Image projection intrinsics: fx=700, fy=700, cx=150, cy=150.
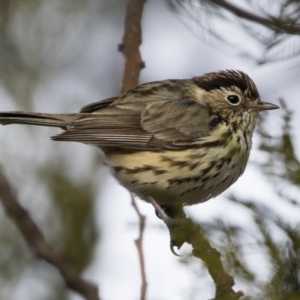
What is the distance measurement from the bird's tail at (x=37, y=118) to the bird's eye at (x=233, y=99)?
1.53 meters

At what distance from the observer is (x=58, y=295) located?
6.10 meters

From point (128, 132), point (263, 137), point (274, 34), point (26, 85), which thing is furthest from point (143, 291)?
point (26, 85)

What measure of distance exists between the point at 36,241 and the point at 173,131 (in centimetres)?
318

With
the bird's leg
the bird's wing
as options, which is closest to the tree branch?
the bird's leg

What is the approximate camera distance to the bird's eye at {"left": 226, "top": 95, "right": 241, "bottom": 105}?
6.91 m

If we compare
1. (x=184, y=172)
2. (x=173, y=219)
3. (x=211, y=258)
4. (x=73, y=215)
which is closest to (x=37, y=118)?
(x=73, y=215)

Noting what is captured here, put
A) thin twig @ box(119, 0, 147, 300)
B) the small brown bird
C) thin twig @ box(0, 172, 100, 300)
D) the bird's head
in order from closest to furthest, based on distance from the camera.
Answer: thin twig @ box(0, 172, 100, 300), thin twig @ box(119, 0, 147, 300), the small brown bird, the bird's head

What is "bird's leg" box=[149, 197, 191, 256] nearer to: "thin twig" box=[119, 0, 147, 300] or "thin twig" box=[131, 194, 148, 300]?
"thin twig" box=[131, 194, 148, 300]

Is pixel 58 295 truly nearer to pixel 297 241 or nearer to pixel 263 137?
pixel 263 137

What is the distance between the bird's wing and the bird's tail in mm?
106

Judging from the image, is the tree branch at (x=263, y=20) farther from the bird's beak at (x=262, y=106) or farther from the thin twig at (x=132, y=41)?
the bird's beak at (x=262, y=106)

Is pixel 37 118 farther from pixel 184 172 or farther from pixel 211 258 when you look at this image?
pixel 211 258

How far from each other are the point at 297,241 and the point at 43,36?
6338 mm

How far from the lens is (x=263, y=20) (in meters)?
4.06
